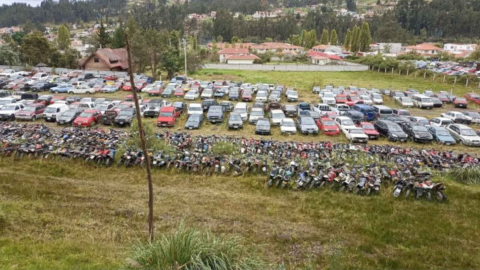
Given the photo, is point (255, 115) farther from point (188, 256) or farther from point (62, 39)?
point (62, 39)

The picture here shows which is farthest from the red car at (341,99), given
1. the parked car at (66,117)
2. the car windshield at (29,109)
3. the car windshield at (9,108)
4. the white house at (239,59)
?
the white house at (239,59)

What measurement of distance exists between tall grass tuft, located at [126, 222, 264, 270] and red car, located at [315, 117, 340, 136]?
19.7 metres

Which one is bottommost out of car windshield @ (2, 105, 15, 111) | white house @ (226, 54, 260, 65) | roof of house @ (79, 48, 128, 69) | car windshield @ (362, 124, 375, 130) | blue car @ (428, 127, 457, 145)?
blue car @ (428, 127, 457, 145)

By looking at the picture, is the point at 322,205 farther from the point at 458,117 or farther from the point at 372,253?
the point at 458,117

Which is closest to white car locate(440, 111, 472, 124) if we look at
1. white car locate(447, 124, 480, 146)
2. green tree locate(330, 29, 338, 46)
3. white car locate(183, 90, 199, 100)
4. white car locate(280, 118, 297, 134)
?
white car locate(447, 124, 480, 146)

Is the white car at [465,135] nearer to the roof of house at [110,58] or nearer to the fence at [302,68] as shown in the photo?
the fence at [302,68]

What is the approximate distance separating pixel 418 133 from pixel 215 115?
14446 mm

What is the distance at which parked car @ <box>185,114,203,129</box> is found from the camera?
997 inches

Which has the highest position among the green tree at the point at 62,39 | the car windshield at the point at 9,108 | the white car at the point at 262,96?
the green tree at the point at 62,39

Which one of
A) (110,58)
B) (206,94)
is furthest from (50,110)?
(110,58)

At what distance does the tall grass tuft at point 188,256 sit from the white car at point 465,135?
892 inches

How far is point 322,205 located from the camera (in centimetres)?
1317

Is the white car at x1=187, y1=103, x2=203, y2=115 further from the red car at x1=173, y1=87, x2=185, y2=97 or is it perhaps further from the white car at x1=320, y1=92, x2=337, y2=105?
the white car at x1=320, y1=92, x2=337, y2=105

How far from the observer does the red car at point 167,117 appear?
2570 cm
